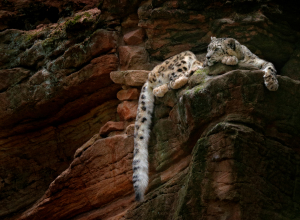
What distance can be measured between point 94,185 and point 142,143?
1.47 meters

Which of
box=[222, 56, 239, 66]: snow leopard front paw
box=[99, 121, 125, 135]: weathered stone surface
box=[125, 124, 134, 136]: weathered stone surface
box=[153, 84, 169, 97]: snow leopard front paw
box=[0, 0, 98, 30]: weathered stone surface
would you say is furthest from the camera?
box=[0, 0, 98, 30]: weathered stone surface

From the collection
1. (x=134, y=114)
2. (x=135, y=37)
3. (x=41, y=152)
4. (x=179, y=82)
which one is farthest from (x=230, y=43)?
(x=41, y=152)

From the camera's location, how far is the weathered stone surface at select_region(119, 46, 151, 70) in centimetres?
809

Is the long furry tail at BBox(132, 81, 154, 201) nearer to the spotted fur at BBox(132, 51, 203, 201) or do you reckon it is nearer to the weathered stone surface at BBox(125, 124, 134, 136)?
the spotted fur at BBox(132, 51, 203, 201)

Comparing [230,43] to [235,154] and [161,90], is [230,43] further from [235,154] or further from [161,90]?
[235,154]

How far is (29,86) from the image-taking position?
878 cm

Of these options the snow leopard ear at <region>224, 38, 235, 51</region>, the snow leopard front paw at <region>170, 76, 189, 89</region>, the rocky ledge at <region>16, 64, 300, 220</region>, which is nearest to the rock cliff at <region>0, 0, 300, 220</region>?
the rocky ledge at <region>16, 64, 300, 220</region>

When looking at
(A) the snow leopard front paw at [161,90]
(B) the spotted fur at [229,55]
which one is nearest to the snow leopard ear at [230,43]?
(B) the spotted fur at [229,55]

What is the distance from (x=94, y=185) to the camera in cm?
696

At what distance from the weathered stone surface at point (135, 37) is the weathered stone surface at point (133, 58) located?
0.18 metres

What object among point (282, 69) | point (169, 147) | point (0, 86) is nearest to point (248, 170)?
point (169, 147)

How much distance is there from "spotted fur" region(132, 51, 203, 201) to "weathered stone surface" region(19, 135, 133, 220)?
0.52m

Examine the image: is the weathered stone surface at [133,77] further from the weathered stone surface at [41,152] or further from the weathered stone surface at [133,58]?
the weathered stone surface at [41,152]

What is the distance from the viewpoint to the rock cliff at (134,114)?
4.84 metres
